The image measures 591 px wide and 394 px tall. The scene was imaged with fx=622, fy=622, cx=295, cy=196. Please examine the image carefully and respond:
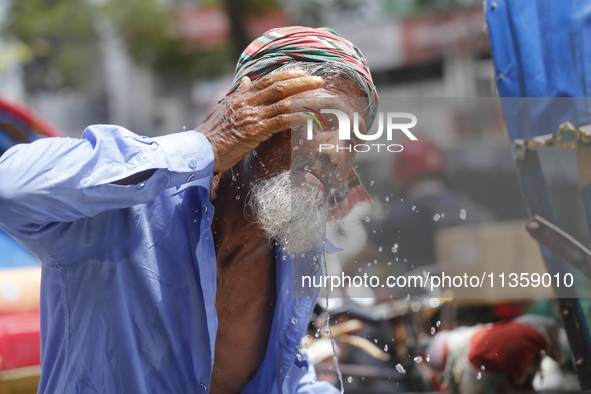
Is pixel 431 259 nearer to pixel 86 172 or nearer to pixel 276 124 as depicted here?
pixel 276 124

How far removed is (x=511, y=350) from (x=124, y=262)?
4.03 ft

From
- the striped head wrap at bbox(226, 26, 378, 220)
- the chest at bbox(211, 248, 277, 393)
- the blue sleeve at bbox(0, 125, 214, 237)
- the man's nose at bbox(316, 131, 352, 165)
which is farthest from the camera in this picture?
the chest at bbox(211, 248, 277, 393)

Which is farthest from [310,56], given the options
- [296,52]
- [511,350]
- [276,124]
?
[511,350]

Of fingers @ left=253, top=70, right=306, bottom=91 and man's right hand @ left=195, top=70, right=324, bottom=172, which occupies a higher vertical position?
fingers @ left=253, top=70, right=306, bottom=91

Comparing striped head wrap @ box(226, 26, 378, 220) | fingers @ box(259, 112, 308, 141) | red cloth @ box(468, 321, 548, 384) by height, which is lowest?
red cloth @ box(468, 321, 548, 384)

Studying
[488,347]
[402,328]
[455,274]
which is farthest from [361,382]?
[455,274]

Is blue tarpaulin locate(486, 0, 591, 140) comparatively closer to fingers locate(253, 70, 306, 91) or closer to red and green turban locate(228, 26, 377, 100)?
red and green turban locate(228, 26, 377, 100)

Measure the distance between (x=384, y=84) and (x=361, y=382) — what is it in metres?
11.3

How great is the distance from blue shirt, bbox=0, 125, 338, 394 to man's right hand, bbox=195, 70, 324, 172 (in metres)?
0.04

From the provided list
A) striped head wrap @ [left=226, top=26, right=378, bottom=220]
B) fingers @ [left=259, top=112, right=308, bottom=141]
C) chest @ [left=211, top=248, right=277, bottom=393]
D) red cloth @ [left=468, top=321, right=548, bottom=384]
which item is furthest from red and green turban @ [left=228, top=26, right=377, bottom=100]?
red cloth @ [left=468, top=321, right=548, bottom=384]

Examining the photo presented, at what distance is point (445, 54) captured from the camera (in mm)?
12148

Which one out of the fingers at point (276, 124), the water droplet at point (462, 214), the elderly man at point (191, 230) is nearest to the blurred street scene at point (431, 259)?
the water droplet at point (462, 214)

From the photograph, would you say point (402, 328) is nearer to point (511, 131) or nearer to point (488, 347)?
point (488, 347)

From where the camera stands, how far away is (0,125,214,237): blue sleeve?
1.24m
